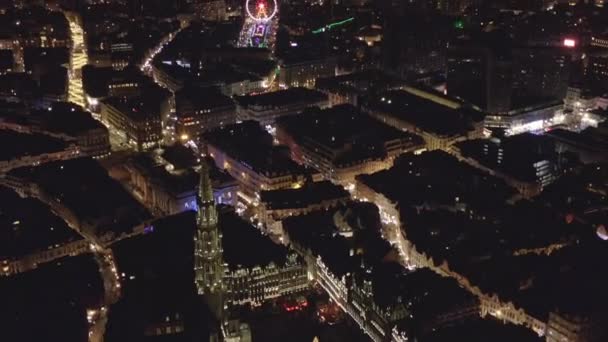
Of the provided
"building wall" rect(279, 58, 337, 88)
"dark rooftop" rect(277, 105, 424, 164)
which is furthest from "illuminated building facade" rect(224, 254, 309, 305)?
"building wall" rect(279, 58, 337, 88)

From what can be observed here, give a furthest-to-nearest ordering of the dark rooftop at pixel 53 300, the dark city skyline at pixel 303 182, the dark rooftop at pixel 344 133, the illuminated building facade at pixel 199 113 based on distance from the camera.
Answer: the illuminated building facade at pixel 199 113 < the dark rooftop at pixel 344 133 < the dark city skyline at pixel 303 182 < the dark rooftop at pixel 53 300

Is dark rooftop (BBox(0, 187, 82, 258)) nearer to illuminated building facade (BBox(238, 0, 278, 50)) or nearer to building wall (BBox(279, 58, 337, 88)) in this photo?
building wall (BBox(279, 58, 337, 88))

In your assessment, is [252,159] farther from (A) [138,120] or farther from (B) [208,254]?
(B) [208,254]

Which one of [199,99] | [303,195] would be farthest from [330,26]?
[303,195]

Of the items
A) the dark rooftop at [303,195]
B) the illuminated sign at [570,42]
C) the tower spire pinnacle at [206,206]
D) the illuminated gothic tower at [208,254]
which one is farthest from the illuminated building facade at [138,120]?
the illuminated sign at [570,42]

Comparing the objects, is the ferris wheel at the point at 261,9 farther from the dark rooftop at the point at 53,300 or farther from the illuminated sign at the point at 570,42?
the dark rooftop at the point at 53,300
